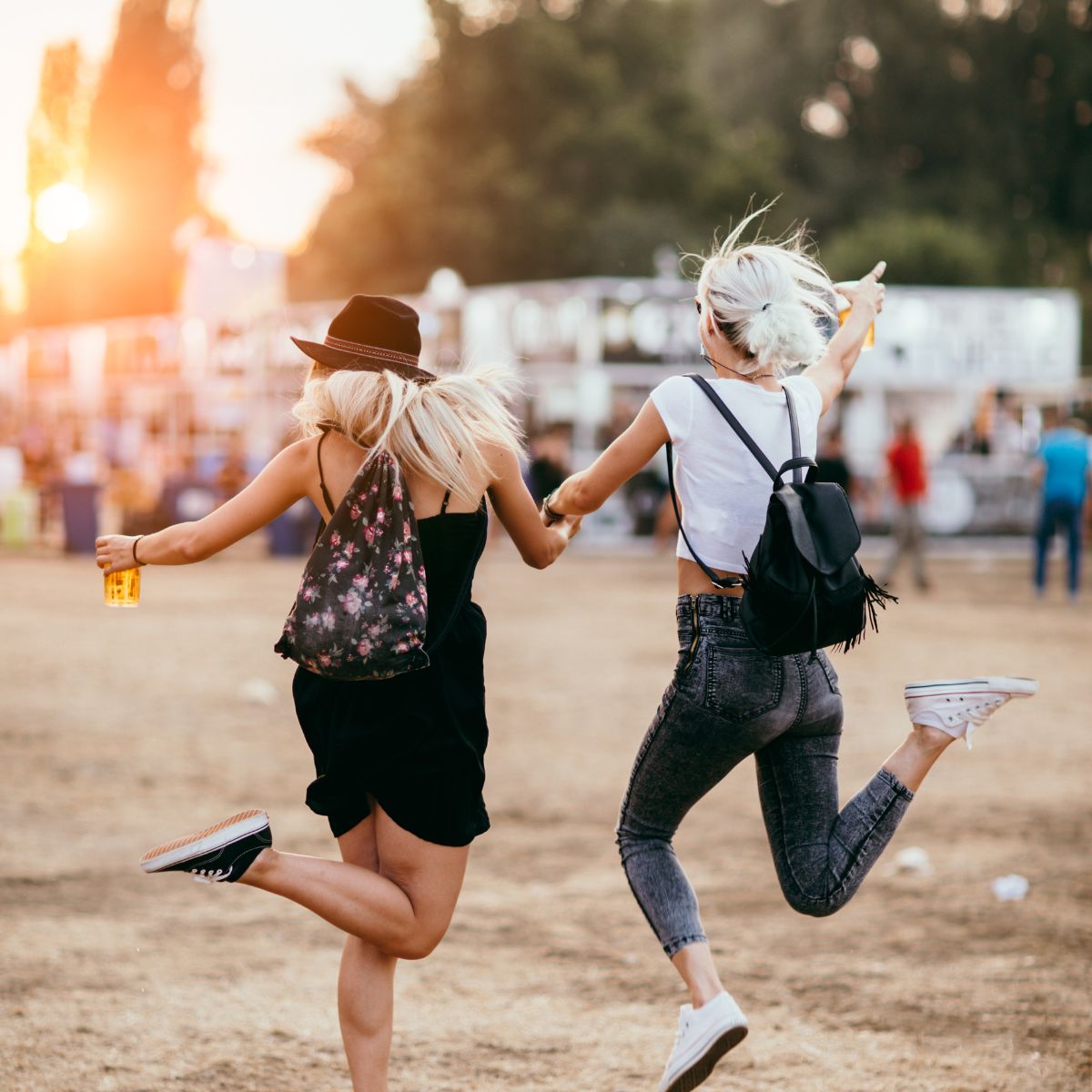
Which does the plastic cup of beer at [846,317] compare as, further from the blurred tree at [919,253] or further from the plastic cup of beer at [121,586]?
the blurred tree at [919,253]

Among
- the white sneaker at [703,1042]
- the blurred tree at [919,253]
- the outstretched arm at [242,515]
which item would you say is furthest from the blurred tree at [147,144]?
the white sneaker at [703,1042]

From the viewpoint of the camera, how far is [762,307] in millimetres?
3041

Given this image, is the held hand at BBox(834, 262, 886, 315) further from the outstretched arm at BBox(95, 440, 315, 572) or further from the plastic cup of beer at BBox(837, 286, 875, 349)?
the outstretched arm at BBox(95, 440, 315, 572)

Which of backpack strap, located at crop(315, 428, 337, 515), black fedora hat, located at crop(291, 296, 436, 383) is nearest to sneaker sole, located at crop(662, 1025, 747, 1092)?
backpack strap, located at crop(315, 428, 337, 515)

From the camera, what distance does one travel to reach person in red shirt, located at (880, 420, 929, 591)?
1645 centimetres

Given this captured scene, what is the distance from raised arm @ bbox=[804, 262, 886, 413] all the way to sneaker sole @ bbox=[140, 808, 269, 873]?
1.53m

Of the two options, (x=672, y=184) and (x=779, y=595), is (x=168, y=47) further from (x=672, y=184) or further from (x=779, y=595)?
(x=779, y=595)

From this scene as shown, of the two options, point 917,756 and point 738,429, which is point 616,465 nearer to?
point 738,429

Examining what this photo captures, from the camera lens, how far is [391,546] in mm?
2867

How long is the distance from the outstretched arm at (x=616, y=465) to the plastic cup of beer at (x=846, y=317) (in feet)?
2.08

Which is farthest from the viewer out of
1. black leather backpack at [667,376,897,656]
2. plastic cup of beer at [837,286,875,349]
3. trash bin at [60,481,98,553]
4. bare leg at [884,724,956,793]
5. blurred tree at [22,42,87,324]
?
blurred tree at [22,42,87,324]

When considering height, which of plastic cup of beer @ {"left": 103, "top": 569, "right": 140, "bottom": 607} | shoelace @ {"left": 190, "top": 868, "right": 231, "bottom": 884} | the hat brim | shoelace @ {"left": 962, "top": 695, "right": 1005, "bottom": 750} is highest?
the hat brim

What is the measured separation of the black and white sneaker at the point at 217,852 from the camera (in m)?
2.78

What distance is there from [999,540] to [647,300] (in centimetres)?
705
